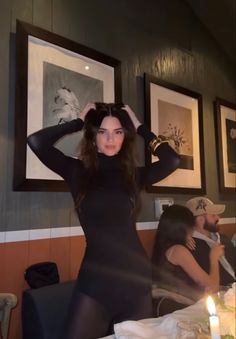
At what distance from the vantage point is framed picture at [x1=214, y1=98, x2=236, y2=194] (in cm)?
249

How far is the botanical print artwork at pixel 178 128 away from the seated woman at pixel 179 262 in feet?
1.50

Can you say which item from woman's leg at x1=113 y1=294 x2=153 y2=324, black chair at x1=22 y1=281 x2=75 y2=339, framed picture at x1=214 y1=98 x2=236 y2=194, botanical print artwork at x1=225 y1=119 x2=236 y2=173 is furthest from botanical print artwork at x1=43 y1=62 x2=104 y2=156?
botanical print artwork at x1=225 y1=119 x2=236 y2=173

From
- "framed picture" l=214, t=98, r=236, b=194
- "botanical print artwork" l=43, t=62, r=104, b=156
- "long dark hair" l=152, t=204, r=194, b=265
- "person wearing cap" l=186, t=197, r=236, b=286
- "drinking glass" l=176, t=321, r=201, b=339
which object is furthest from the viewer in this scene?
"framed picture" l=214, t=98, r=236, b=194

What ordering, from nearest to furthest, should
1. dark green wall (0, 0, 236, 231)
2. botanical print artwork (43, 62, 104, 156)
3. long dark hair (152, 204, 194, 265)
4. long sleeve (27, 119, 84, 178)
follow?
long sleeve (27, 119, 84, 178), dark green wall (0, 0, 236, 231), botanical print artwork (43, 62, 104, 156), long dark hair (152, 204, 194, 265)

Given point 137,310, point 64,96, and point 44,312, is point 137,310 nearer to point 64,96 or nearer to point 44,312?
point 44,312

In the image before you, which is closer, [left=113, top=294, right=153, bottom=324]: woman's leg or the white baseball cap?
[left=113, top=294, right=153, bottom=324]: woman's leg

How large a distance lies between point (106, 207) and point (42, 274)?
0.48 meters

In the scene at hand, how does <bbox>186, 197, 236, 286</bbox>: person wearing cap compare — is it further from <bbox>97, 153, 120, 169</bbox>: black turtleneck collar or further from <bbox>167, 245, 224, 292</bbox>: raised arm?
<bbox>97, 153, 120, 169</bbox>: black turtleneck collar

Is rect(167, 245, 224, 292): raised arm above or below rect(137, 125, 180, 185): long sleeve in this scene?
below

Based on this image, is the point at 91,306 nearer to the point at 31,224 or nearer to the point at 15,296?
the point at 15,296

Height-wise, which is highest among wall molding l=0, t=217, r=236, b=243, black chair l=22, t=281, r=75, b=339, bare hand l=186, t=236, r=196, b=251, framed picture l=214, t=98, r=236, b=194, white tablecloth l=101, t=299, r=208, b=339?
framed picture l=214, t=98, r=236, b=194

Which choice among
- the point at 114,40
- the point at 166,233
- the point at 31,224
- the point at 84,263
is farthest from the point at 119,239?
the point at 114,40

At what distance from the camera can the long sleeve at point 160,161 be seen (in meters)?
1.27

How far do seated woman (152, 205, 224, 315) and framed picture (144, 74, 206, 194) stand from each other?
26 cm
